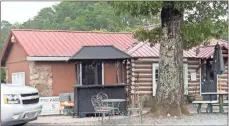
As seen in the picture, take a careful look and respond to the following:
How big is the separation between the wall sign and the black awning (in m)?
2.74

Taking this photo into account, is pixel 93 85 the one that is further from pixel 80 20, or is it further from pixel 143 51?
pixel 80 20

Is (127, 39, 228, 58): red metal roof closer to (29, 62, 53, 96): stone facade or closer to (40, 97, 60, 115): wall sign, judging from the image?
(29, 62, 53, 96): stone facade

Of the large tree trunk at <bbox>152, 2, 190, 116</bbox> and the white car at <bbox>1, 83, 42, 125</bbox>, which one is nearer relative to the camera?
the white car at <bbox>1, 83, 42, 125</bbox>

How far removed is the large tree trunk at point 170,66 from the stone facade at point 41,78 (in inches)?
260

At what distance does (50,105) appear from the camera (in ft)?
57.5

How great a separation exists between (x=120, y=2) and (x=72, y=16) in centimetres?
3320

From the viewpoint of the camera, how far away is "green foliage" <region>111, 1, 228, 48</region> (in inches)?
571

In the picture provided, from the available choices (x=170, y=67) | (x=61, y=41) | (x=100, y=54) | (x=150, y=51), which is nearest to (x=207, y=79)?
(x=150, y=51)

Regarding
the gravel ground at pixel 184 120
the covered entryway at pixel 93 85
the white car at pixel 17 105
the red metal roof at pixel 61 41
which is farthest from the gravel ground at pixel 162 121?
the red metal roof at pixel 61 41

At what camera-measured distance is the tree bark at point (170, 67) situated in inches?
582

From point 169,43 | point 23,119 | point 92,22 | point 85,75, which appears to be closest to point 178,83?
point 169,43

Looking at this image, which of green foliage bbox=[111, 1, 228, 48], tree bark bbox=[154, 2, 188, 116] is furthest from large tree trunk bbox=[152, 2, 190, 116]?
green foliage bbox=[111, 1, 228, 48]

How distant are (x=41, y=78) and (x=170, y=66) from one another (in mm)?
7142

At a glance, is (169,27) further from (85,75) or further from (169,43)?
(85,75)
